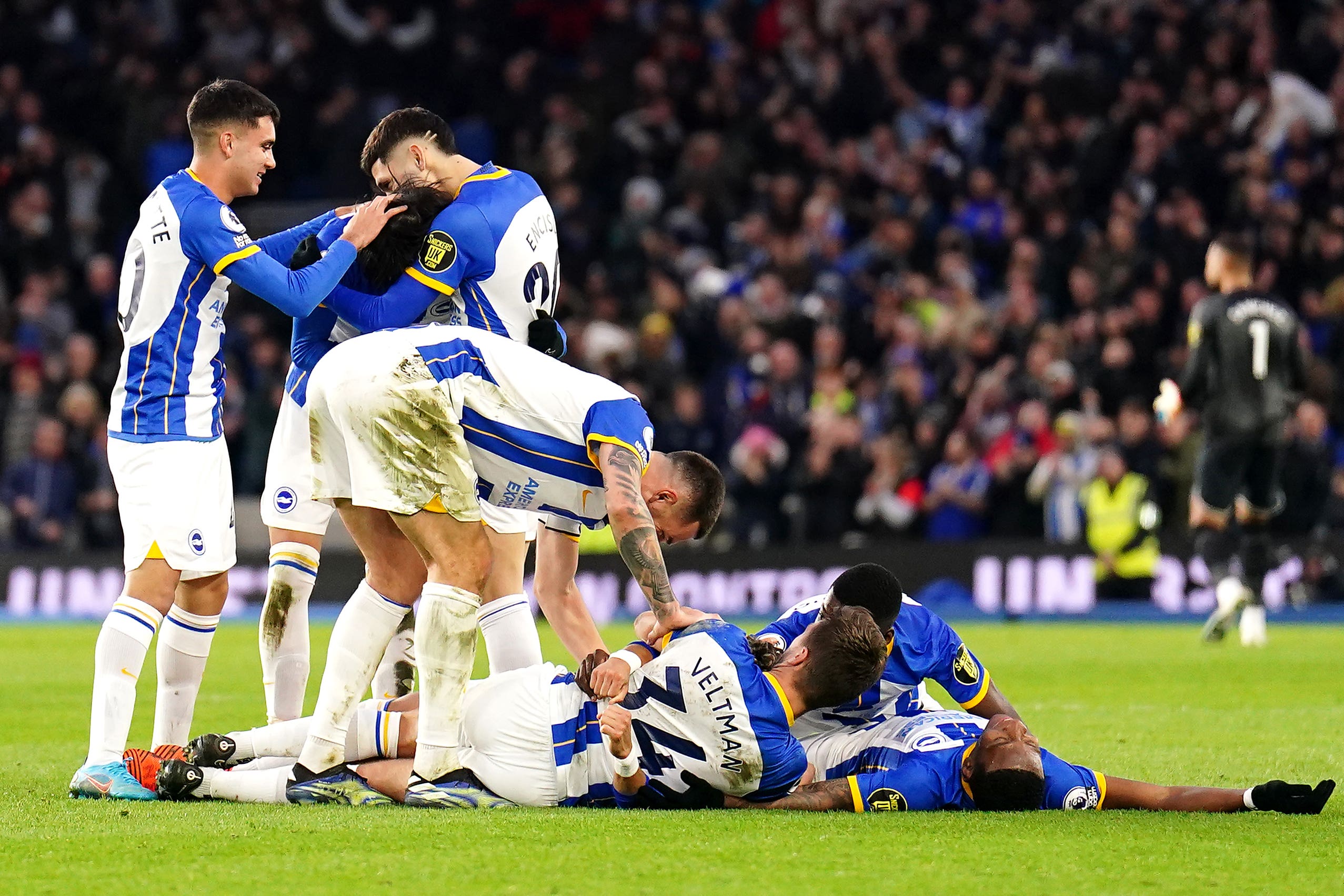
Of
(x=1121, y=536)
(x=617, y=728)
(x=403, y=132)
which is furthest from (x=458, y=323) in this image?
(x=1121, y=536)

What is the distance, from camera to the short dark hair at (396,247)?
610cm

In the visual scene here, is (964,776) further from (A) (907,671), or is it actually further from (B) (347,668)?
(B) (347,668)

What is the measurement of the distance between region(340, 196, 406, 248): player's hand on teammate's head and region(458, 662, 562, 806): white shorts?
5.45ft

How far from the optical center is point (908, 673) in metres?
5.70

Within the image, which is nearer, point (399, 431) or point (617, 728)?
point (617, 728)

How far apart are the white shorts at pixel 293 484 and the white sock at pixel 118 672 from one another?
0.82 meters

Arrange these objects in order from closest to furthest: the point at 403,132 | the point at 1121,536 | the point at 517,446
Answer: the point at 517,446 → the point at 403,132 → the point at 1121,536

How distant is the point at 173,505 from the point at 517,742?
4.77ft

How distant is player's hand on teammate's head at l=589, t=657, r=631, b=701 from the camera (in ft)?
16.6

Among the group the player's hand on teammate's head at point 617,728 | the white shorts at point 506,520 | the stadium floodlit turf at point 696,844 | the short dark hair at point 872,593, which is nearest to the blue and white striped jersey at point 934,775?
the stadium floodlit turf at point 696,844

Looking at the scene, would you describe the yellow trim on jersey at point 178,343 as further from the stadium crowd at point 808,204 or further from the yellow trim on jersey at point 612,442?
the stadium crowd at point 808,204

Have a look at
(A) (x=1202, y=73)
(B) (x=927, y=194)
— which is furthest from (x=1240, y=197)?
(B) (x=927, y=194)

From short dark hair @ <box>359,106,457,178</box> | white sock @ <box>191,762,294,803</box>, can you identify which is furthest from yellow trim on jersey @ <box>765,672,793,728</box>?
short dark hair @ <box>359,106,457,178</box>

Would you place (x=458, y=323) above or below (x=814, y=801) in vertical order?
above
